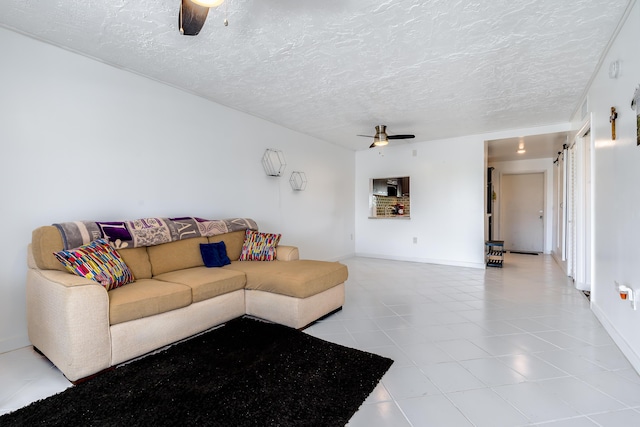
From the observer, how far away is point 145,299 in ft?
6.97

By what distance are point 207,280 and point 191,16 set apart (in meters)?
1.90

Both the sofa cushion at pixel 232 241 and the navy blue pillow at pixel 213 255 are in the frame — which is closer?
the navy blue pillow at pixel 213 255

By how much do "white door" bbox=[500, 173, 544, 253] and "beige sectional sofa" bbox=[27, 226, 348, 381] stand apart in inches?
263

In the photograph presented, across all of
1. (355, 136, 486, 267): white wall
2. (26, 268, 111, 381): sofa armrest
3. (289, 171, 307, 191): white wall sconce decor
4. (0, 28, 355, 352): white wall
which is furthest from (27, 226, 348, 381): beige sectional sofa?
(355, 136, 486, 267): white wall

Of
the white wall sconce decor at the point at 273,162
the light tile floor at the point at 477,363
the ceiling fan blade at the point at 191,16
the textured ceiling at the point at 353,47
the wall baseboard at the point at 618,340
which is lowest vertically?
the light tile floor at the point at 477,363

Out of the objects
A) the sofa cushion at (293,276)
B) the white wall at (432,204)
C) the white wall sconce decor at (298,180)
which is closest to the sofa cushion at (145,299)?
the sofa cushion at (293,276)

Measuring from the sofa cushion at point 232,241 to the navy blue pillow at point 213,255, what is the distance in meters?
0.15

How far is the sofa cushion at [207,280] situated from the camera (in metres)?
2.50

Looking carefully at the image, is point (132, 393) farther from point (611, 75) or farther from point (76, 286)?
point (611, 75)

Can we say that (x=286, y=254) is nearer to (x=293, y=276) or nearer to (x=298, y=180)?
(x=293, y=276)

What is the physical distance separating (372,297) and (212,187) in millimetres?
2367

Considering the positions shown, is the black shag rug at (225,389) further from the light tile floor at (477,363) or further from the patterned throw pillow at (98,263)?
the patterned throw pillow at (98,263)

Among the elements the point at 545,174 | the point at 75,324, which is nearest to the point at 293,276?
the point at 75,324

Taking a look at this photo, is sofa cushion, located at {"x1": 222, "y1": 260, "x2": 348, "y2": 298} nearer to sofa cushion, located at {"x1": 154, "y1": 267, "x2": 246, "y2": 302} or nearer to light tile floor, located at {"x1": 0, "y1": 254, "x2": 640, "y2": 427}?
sofa cushion, located at {"x1": 154, "y1": 267, "x2": 246, "y2": 302}
